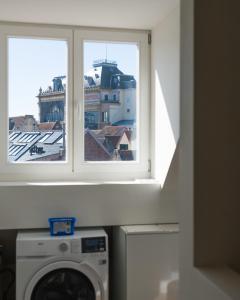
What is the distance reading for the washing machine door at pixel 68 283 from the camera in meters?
3.25

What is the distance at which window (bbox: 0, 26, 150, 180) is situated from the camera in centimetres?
372

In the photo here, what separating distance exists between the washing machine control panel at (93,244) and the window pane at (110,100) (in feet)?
2.67

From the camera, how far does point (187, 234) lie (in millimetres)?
1270

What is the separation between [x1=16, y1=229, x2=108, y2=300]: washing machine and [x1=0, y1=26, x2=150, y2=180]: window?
691mm

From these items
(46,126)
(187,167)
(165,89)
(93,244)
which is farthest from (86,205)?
(187,167)

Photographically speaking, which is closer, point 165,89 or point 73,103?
point 165,89

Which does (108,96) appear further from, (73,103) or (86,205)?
(86,205)

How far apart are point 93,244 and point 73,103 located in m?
1.26

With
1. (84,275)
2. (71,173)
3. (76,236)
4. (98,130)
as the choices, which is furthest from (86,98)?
(84,275)

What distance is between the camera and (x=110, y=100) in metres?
3.91
